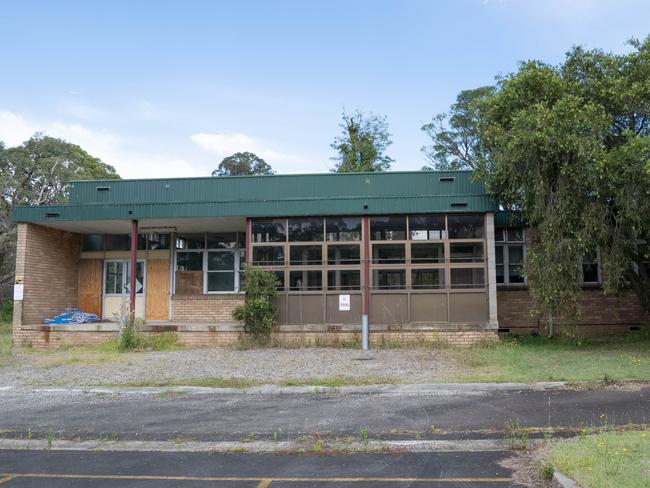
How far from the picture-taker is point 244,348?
54.4 feet

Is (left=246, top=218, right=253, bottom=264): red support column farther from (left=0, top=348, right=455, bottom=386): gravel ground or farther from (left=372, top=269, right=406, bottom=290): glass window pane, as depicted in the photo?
(left=372, top=269, right=406, bottom=290): glass window pane

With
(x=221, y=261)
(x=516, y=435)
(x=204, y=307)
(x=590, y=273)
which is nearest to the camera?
(x=516, y=435)

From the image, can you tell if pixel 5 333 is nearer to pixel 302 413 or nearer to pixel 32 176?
pixel 32 176

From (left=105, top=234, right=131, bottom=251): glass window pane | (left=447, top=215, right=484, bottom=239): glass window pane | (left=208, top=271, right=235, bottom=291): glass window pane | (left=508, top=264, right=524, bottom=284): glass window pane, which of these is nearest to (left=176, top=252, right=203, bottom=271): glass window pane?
(left=208, top=271, right=235, bottom=291): glass window pane

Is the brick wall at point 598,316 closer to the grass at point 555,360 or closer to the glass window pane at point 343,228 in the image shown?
the grass at point 555,360

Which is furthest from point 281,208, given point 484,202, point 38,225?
point 38,225

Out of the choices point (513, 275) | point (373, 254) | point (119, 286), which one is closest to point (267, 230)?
point (373, 254)

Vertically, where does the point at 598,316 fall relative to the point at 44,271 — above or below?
below

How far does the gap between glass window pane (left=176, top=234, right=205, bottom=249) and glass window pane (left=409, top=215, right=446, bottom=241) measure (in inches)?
314

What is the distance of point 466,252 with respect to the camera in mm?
17109

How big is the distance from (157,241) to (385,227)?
342 inches

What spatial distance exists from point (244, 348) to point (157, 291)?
5.91 m

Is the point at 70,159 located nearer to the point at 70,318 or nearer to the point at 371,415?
the point at 70,318

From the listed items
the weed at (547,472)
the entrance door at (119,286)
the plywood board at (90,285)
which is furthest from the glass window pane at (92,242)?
the weed at (547,472)
